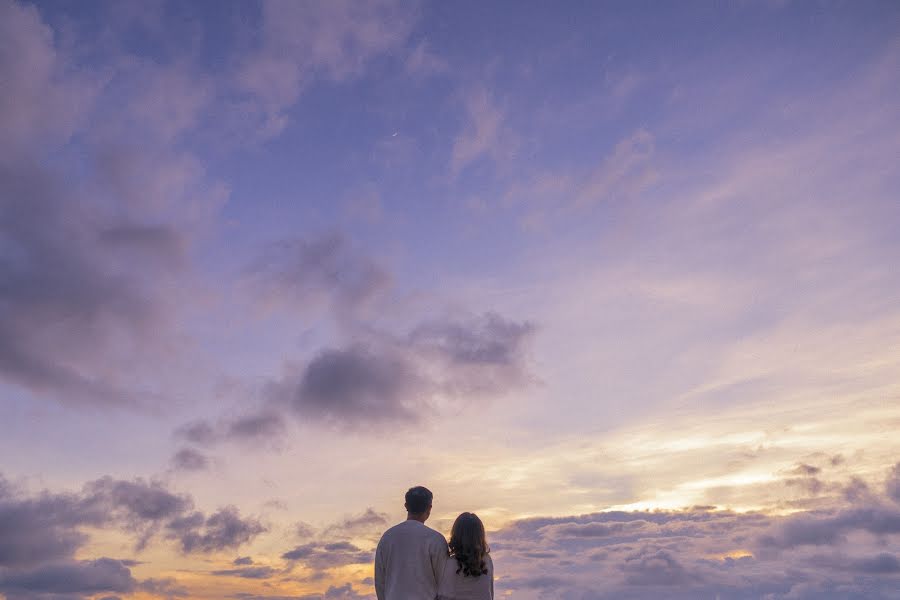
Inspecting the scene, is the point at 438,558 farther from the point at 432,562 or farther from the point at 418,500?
the point at 418,500

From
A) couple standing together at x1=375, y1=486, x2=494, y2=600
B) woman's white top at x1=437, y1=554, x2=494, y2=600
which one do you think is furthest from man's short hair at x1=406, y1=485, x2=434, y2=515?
woman's white top at x1=437, y1=554, x2=494, y2=600

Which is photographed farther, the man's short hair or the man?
the man's short hair

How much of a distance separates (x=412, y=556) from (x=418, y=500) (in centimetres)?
104

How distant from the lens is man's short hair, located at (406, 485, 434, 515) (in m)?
14.2

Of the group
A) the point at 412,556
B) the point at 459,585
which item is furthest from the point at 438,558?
the point at 459,585

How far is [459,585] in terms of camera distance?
1380 centimetres

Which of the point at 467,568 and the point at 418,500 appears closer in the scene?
the point at 467,568

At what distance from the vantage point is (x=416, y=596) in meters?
13.8

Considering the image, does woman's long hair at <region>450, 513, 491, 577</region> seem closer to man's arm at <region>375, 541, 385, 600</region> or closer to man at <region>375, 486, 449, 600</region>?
man at <region>375, 486, 449, 600</region>

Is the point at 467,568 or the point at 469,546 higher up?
the point at 469,546

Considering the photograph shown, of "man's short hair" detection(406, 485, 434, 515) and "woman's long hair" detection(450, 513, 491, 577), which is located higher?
"man's short hair" detection(406, 485, 434, 515)

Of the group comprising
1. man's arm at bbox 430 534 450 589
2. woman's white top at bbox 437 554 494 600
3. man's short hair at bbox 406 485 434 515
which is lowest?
woman's white top at bbox 437 554 494 600

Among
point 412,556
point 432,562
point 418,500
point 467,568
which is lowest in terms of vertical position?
point 467,568

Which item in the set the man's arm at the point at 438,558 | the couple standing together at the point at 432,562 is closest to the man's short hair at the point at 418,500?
the couple standing together at the point at 432,562
